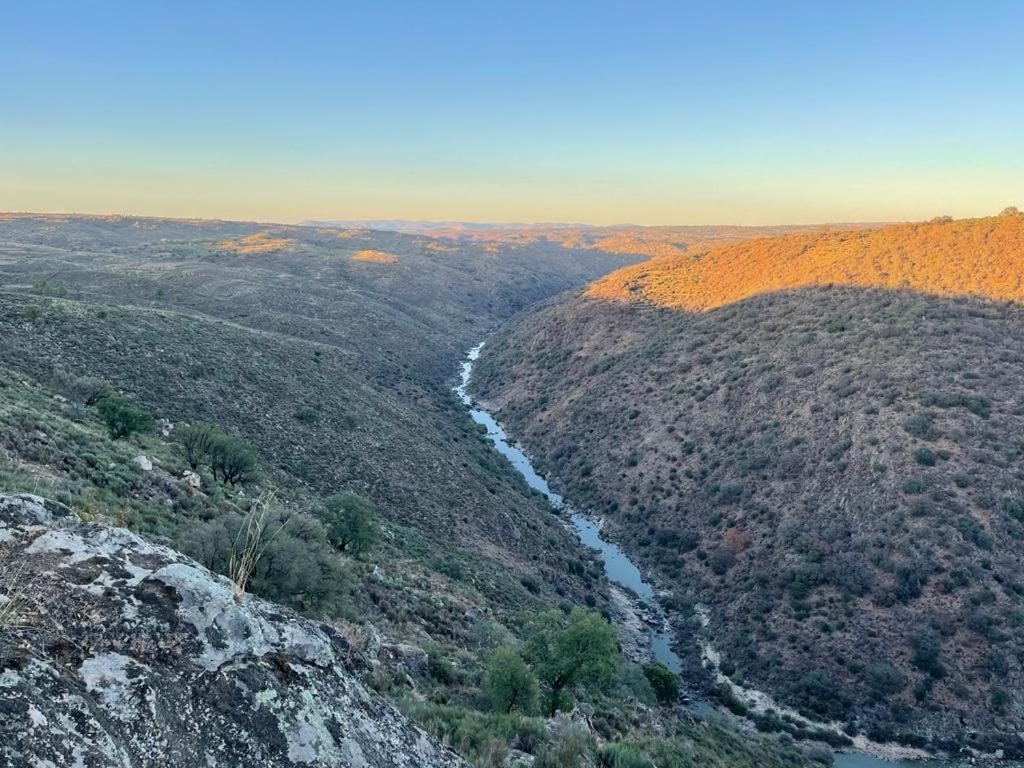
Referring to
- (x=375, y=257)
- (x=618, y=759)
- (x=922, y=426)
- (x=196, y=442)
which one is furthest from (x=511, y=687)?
(x=375, y=257)

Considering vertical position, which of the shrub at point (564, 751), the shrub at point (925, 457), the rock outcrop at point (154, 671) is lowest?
the shrub at point (925, 457)

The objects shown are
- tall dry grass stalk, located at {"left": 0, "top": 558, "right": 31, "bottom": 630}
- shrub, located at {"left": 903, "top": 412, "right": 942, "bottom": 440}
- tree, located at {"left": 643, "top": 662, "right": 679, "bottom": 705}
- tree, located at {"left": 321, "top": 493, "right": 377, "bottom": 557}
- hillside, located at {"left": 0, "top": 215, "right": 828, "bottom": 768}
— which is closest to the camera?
tall dry grass stalk, located at {"left": 0, "top": 558, "right": 31, "bottom": 630}

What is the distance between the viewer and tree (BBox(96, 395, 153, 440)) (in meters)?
20.5

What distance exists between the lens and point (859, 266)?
190ft

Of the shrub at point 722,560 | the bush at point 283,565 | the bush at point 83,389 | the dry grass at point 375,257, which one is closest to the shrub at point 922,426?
the shrub at point 722,560

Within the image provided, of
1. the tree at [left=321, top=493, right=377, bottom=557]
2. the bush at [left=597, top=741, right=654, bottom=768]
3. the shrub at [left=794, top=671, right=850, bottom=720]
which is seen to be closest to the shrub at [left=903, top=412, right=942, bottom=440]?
the shrub at [left=794, top=671, right=850, bottom=720]

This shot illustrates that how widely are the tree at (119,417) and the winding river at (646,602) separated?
24856 mm

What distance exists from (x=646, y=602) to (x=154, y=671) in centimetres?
3176

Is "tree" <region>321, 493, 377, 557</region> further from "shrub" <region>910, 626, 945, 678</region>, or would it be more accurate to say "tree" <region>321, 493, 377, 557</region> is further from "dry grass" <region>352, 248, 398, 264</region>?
"dry grass" <region>352, 248, 398, 264</region>

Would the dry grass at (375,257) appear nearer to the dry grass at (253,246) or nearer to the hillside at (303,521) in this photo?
the dry grass at (253,246)

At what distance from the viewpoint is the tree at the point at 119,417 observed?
2045 cm

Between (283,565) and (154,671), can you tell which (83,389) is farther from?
(154,671)

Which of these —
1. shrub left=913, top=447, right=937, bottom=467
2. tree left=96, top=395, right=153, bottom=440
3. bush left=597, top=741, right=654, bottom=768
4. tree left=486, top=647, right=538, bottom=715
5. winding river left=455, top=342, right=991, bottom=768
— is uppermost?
tree left=96, top=395, right=153, bottom=440

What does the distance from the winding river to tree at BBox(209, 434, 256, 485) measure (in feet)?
68.2
